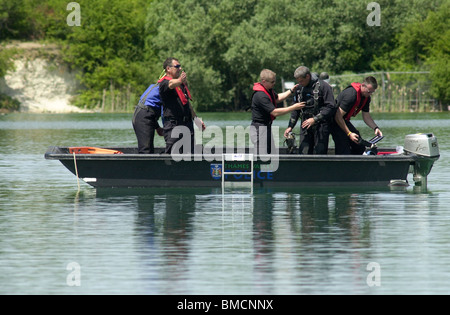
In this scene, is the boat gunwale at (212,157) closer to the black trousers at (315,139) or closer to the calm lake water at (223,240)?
the black trousers at (315,139)

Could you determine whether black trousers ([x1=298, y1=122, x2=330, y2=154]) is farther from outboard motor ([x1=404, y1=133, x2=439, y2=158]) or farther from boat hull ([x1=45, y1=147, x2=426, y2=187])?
outboard motor ([x1=404, y1=133, x2=439, y2=158])

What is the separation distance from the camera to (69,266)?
9.07 meters

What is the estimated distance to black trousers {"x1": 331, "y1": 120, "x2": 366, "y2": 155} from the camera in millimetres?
14625

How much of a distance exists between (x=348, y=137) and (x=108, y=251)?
5.88 meters

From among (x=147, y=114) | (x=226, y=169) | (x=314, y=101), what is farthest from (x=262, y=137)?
(x=147, y=114)

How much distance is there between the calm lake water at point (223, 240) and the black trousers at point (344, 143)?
61 centimetres

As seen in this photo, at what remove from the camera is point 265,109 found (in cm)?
1421

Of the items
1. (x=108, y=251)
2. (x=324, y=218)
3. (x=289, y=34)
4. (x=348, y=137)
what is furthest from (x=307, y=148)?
(x=289, y=34)

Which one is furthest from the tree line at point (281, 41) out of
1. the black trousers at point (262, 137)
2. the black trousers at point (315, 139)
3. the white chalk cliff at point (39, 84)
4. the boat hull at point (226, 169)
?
the black trousers at point (262, 137)

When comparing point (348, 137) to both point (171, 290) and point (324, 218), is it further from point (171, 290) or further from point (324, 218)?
point (171, 290)

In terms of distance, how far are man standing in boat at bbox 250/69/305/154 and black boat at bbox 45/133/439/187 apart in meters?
0.28

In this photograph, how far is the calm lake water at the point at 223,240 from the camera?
27.4ft

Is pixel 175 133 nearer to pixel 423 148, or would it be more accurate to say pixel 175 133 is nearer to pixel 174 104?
pixel 174 104

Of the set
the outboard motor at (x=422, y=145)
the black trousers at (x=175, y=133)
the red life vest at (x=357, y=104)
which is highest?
the red life vest at (x=357, y=104)
